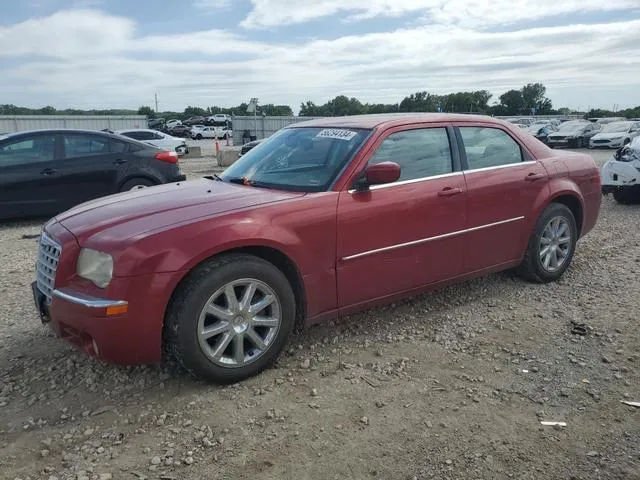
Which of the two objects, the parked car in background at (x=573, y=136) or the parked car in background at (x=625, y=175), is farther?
the parked car in background at (x=573, y=136)

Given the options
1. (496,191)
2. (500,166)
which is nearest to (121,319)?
(496,191)

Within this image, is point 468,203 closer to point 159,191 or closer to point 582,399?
point 582,399

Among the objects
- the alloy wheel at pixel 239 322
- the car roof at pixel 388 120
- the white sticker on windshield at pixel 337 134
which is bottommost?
the alloy wheel at pixel 239 322

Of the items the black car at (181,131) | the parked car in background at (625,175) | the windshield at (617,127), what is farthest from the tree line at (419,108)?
the parked car in background at (625,175)

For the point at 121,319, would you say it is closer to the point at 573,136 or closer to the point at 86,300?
the point at 86,300

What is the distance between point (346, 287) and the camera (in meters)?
3.88

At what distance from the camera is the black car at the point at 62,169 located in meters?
8.30

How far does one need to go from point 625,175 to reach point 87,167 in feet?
28.4

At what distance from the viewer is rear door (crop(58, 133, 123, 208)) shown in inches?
335

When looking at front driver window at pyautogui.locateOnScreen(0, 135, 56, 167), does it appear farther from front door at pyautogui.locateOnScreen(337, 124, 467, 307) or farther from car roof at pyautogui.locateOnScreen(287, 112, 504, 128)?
A: front door at pyautogui.locateOnScreen(337, 124, 467, 307)

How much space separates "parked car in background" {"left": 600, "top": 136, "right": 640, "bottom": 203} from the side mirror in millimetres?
7320

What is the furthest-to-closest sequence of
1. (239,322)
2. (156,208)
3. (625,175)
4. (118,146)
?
(625,175) → (118,146) → (156,208) → (239,322)

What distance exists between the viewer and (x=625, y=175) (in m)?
9.57

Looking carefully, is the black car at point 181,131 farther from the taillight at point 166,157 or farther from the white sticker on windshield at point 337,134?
the white sticker on windshield at point 337,134
